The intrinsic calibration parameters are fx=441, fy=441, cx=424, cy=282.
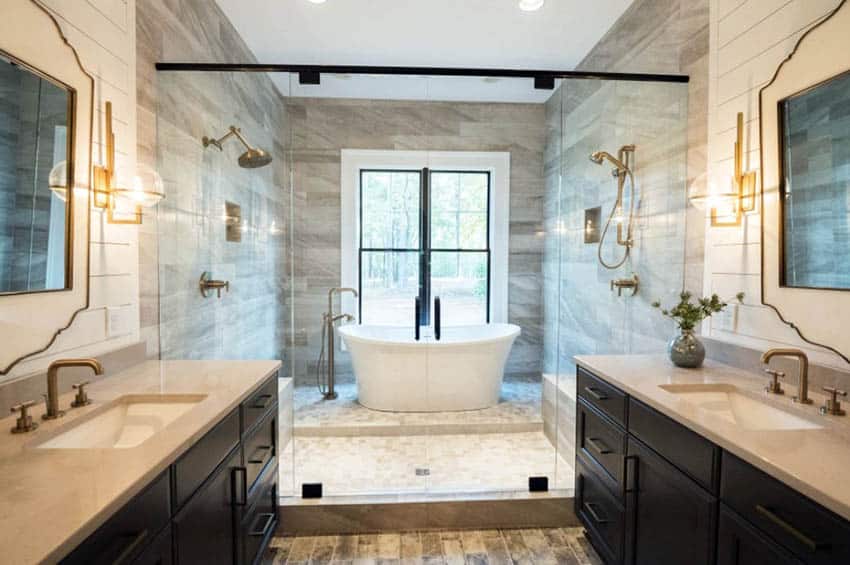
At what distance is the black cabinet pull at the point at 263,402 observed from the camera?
5.84ft

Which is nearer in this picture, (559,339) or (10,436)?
(10,436)

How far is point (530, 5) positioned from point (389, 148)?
1.49 metres

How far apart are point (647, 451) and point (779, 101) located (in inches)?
56.1

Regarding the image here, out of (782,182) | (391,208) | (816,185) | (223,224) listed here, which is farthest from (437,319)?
(816,185)

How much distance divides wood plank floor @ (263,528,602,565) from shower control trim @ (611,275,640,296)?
1441 mm

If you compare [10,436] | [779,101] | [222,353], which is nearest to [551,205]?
[779,101]

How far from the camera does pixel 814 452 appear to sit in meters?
1.07

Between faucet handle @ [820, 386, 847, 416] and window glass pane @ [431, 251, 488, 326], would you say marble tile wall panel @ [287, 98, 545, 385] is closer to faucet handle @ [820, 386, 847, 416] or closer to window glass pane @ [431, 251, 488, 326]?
window glass pane @ [431, 251, 488, 326]

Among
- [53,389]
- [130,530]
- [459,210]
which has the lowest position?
[130,530]

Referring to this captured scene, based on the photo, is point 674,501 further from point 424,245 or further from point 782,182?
point 424,245

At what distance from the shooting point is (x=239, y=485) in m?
1.59

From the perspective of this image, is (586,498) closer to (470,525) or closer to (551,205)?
(470,525)

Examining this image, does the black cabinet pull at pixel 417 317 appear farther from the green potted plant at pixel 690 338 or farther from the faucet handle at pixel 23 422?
the faucet handle at pixel 23 422

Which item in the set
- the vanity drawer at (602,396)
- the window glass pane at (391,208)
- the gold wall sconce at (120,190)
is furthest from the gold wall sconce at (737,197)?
the gold wall sconce at (120,190)
